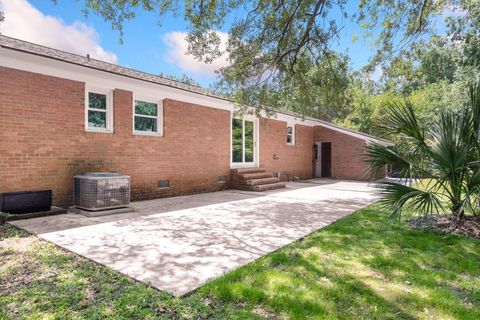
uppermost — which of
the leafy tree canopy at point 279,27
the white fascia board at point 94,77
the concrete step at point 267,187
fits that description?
the leafy tree canopy at point 279,27

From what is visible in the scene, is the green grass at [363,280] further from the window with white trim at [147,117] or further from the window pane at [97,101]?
the window pane at [97,101]

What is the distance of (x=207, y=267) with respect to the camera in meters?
3.88

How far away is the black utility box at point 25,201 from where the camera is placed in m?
6.25

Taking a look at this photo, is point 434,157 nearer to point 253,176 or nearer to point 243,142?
point 253,176

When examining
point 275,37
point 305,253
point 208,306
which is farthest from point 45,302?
point 275,37

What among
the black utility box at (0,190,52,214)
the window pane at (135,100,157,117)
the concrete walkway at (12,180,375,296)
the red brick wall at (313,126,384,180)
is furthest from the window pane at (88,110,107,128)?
the red brick wall at (313,126,384,180)

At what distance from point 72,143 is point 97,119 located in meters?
1.05

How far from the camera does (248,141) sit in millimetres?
14336

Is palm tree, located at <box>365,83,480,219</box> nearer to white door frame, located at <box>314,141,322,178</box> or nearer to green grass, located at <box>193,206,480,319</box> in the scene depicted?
green grass, located at <box>193,206,480,319</box>

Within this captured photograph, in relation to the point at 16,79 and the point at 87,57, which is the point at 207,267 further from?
the point at 87,57

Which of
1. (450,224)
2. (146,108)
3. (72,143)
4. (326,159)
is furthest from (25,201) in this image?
(326,159)

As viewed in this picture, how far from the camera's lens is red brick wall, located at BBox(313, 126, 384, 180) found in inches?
706

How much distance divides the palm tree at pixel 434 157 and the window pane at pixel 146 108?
22.0 feet

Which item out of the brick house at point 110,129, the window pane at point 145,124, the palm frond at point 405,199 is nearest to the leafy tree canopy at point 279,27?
the brick house at point 110,129
